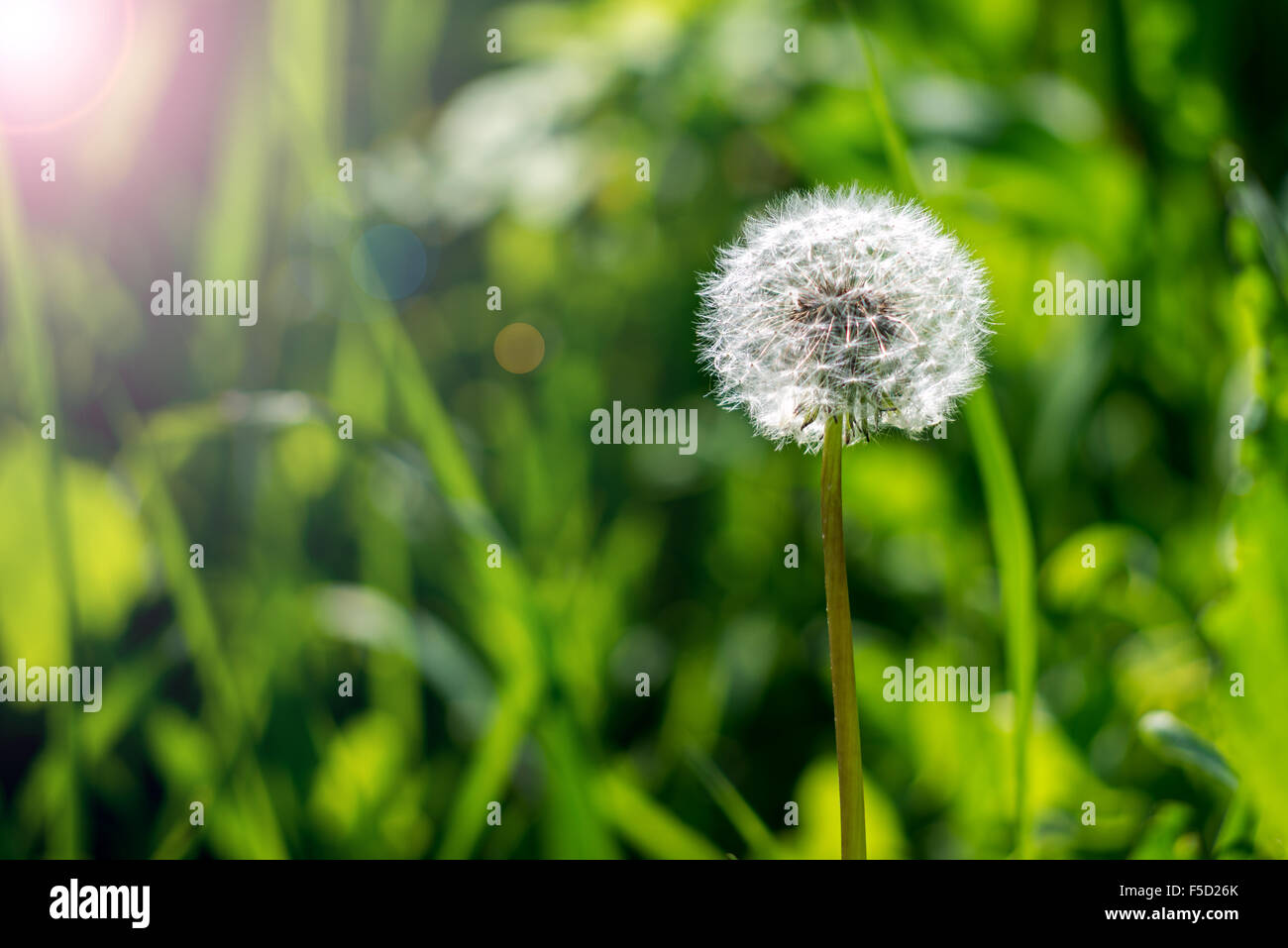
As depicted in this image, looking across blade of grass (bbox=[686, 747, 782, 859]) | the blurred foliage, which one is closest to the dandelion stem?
blade of grass (bbox=[686, 747, 782, 859])

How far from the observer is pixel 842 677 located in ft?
2.10

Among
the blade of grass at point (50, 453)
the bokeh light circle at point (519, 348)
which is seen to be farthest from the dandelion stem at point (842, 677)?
the bokeh light circle at point (519, 348)

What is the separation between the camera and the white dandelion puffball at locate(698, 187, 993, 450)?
0.77m

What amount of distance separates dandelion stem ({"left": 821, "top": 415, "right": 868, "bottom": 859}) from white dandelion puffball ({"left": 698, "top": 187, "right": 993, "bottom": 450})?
0.12 meters

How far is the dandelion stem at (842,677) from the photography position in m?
0.64

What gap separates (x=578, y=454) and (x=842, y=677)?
5.56 feet

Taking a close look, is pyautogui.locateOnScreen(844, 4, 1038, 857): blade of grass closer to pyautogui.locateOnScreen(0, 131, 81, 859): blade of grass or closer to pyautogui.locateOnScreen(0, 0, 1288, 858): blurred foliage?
pyautogui.locateOnScreen(0, 0, 1288, 858): blurred foliage

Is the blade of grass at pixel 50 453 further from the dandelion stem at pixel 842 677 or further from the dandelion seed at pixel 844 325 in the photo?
the dandelion stem at pixel 842 677

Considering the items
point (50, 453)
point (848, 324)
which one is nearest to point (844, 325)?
point (848, 324)

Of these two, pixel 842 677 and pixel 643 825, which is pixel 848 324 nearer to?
pixel 842 677

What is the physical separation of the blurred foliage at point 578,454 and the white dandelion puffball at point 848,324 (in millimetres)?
455
